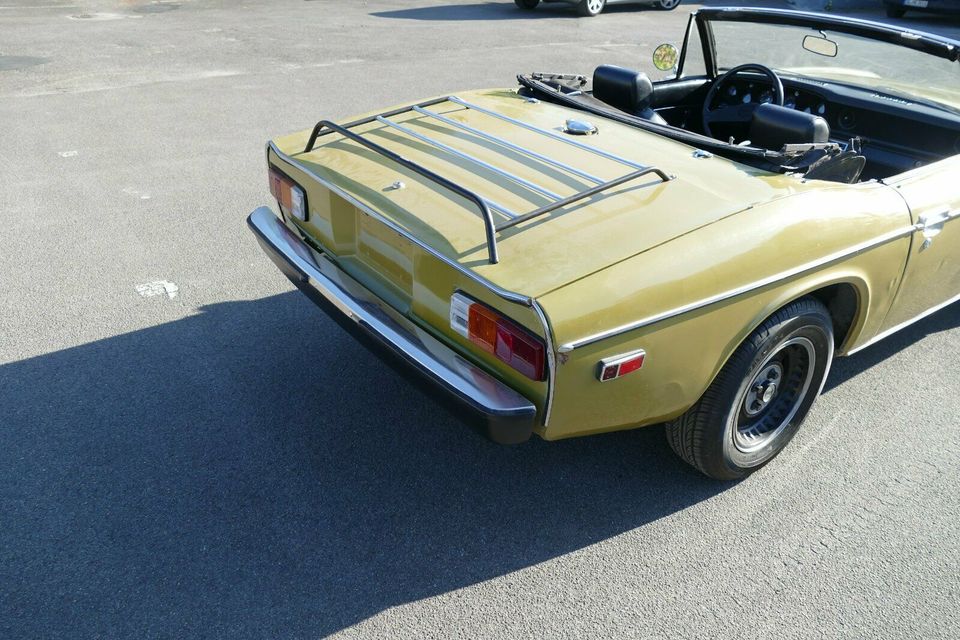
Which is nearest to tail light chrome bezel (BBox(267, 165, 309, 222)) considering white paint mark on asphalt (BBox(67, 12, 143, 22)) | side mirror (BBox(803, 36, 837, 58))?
side mirror (BBox(803, 36, 837, 58))

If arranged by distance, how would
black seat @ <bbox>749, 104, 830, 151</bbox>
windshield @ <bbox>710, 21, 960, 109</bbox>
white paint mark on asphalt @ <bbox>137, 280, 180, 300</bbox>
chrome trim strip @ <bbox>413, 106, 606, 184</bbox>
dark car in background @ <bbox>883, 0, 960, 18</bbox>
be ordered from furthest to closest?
dark car in background @ <bbox>883, 0, 960, 18</bbox> < white paint mark on asphalt @ <bbox>137, 280, 180, 300</bbox> < windshield @ <bbox>710, 21, 960, 109</bbox> < black seat @ <bbox>749, 104, 830, 151</bbox> < chrome trim strip @ <bbox>413, 106, 606, 184</bbox>

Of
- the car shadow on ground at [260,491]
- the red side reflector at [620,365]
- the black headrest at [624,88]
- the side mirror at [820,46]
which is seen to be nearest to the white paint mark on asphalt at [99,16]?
the car shadow on ground at [260,491]

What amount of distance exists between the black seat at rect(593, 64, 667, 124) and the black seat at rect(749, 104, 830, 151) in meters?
0.63

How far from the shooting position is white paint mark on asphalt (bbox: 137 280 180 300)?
4088mm

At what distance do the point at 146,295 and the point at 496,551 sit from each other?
2435mm

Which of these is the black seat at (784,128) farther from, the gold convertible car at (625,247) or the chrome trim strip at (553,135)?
the chrome trim strip at (553,135)

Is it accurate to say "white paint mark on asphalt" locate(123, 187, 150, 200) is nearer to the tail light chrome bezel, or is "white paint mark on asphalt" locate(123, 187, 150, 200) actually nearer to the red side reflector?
the tail light chrome bezel

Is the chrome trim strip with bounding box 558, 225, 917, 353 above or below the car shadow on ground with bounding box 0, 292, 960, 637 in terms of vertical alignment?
above

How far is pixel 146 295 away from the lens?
4074 mm

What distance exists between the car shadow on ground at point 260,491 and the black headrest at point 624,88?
159cm

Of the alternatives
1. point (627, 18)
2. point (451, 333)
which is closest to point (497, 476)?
point (451, 333)

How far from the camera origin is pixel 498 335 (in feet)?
7.65

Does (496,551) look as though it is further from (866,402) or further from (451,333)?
(866,402)

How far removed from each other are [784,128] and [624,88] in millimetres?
907
